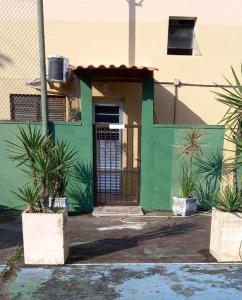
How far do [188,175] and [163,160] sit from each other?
617 millimetres

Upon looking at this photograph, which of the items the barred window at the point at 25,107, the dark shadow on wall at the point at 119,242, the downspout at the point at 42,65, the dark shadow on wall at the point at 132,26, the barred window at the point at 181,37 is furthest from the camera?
the barred window at the point at 181,37

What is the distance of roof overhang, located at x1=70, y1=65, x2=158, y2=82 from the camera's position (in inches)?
263

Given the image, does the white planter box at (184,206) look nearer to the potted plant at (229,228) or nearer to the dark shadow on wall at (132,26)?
the potted plant at (229,228)

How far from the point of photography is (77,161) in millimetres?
7172

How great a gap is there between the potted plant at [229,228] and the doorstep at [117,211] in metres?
2.51

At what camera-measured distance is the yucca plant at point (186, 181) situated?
7058 mm

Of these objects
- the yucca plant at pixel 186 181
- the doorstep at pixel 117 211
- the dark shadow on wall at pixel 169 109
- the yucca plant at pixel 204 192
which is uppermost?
the dark shadow on wall at pixel 169 109

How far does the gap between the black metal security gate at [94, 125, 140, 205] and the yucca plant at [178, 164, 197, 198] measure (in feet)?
3.08

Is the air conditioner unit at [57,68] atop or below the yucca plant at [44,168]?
atop

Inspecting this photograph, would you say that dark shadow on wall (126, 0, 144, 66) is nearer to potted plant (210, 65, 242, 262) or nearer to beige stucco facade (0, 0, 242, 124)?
beige stucco facade (0, 0, 242, 124)

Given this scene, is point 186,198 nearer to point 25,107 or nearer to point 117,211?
point 117,211

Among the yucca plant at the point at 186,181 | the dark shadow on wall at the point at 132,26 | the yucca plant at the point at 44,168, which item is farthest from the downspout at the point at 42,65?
the yucca plant at the point at 186,181

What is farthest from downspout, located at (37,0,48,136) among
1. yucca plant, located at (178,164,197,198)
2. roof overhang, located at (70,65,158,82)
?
yucca plant, located at (178,164,197,198)

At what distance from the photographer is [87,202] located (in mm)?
7254
